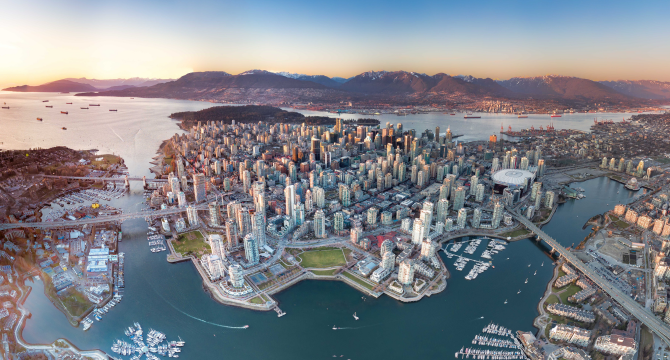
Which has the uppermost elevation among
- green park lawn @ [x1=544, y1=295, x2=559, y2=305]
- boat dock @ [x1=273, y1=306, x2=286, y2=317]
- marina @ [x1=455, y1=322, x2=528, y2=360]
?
green park lawn @ [x1=544, y1=295, x2=559, y2=305]

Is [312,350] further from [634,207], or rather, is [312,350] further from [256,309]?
[634,207]

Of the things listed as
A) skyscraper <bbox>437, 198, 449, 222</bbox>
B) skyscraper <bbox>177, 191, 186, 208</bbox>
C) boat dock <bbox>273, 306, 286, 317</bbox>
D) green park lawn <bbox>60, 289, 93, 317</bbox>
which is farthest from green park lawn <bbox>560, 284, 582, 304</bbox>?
skyscraper <bbox>177, 191, 186, 208</bbox>

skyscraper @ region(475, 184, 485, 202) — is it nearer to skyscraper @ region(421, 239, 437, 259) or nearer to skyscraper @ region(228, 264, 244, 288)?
skyscraper @ region(421, 239, 437, 259)

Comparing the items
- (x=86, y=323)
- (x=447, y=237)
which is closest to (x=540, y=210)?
(x=447, y=237)

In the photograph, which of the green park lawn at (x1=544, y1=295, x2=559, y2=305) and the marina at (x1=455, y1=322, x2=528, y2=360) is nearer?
the marina at (x1=455, y1=322, x2=528, y2=360)

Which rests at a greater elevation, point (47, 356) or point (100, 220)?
point (100, 220)

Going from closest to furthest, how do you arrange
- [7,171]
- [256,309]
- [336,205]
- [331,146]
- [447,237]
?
[256,309], [447,237], [336,205], [7,171], [331,146]

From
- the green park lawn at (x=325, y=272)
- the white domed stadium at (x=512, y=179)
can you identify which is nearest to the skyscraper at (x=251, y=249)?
the green park lawn at (x=325, y=272)
